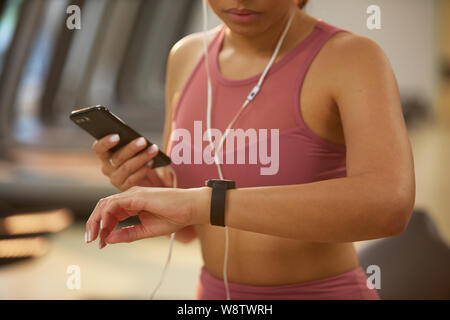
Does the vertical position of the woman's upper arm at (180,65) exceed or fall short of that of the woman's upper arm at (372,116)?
it exceeds it

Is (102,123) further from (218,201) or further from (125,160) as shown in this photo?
(218,201)

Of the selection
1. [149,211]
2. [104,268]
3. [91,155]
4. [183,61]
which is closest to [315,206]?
[149,211]

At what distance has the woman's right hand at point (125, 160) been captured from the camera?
43.1 inches

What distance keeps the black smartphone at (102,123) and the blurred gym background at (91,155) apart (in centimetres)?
40

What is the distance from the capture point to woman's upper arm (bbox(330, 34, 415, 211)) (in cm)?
88

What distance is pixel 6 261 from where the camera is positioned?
129 inches

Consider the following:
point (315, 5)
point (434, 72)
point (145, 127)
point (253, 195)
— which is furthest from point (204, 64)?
→ point (434, 72)

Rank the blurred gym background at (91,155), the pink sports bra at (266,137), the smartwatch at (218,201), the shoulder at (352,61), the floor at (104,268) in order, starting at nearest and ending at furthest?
the smartwatch at (218,201)
the shoulder at (352,61)
the pink sports bra at (266,137)
the blurred gym background at (91,155)
the floor at (104,268)

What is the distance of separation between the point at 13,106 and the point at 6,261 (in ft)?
9.26

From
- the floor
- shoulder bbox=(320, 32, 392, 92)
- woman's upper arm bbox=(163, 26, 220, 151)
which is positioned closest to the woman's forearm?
shoulder bbox=(320, 32, 392, 92)

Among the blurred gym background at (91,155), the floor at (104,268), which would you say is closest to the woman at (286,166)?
the blurred gym background at (91,155)

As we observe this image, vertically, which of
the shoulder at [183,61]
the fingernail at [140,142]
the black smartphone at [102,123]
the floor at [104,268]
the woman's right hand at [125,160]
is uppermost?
the shoulder at [183,61]

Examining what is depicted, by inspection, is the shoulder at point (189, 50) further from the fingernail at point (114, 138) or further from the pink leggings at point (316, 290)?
the pink leggings at point (316, 290)

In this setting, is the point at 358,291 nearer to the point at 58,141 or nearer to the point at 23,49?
the point at 23,49
